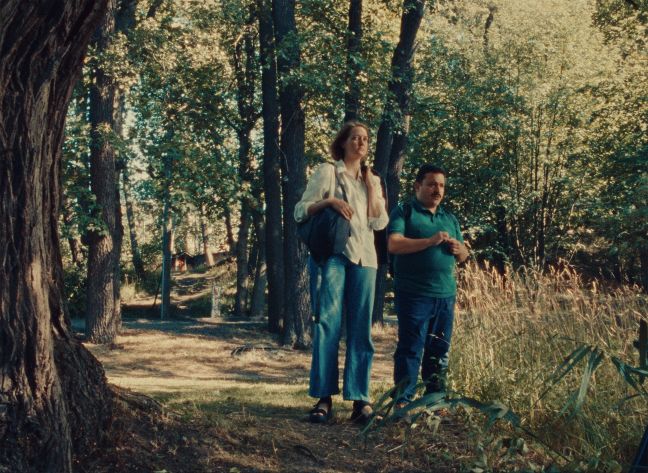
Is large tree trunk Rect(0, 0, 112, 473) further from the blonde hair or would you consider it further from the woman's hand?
the blonde hair

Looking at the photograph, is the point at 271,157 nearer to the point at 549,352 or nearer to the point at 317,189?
the point at 549,352

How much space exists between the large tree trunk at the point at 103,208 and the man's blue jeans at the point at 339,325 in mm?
11128

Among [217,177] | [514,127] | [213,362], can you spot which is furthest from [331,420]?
[514,127]

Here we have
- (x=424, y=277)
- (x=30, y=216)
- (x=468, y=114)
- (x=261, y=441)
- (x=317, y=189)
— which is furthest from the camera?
(x=468, y=114)

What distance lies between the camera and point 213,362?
50.8 feet

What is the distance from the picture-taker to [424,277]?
20.5ft

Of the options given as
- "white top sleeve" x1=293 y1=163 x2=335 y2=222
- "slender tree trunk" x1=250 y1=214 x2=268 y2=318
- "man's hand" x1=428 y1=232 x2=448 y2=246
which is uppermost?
"white top sleeve" x1=293 y1=163 x2=335 y2=222

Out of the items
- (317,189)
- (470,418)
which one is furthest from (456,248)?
(470,418)

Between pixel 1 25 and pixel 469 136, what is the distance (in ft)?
86.6

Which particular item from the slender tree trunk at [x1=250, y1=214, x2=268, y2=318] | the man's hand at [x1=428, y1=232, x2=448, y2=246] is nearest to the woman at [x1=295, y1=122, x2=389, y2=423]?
the man's hand at [x1=428, y1=232, x2=448, y2=246]

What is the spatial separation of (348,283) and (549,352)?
197 cm

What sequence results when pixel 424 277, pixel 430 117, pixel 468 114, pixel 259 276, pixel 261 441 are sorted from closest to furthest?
pixel 261 441 < pixel 424 277 < pixel 430 117 < pixel 259 276 < pixel 468 114

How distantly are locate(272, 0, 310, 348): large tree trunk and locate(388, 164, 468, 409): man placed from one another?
8995mm

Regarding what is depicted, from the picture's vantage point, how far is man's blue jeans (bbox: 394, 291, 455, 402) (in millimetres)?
6250
